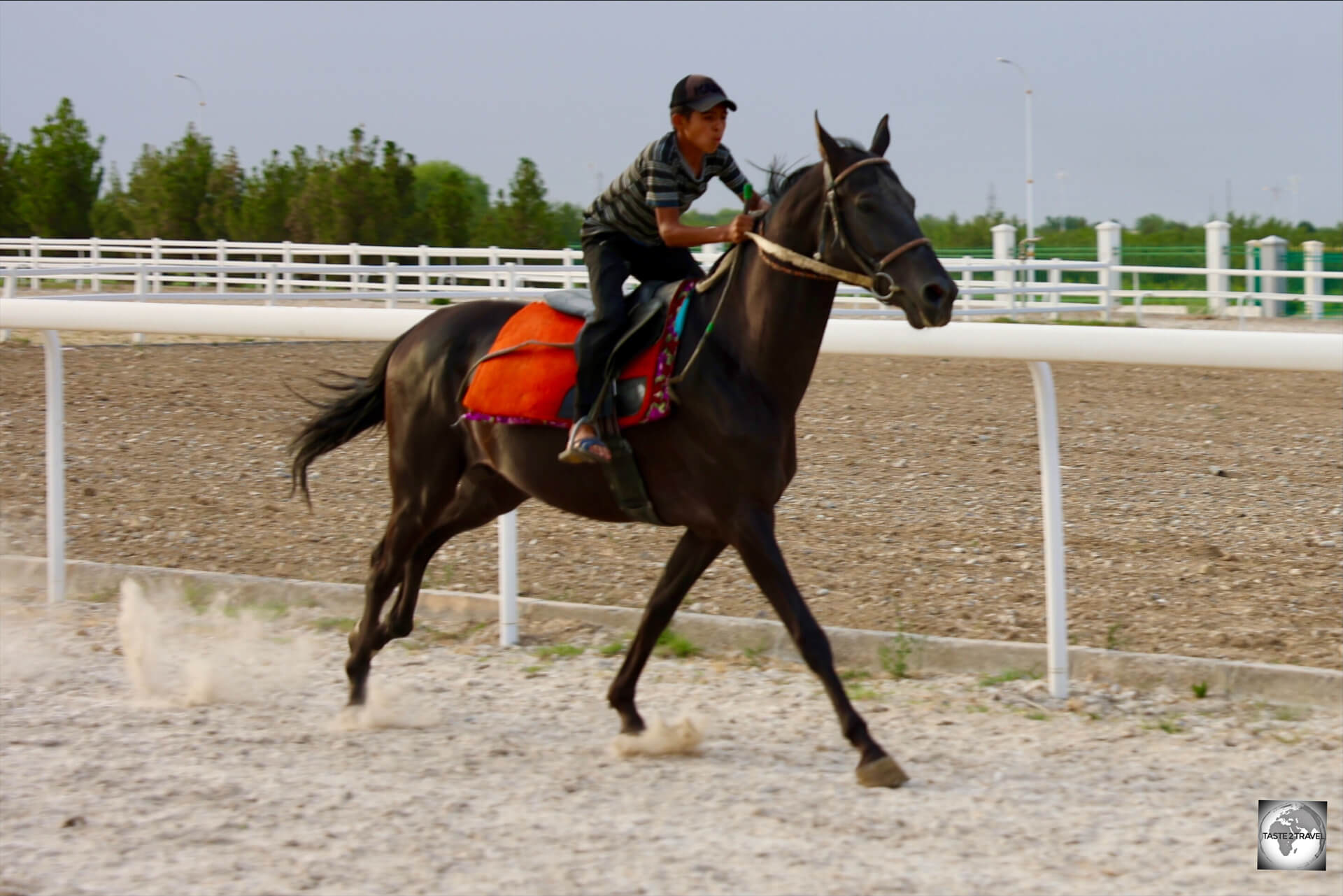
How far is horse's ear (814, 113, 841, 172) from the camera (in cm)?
430

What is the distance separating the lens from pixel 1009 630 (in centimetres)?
584

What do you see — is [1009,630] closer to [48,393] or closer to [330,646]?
[330,646]

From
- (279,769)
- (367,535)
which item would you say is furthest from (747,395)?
(367,535)

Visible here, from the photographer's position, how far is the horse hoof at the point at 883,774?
4336 mm

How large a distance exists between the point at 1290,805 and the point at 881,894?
4.02ft

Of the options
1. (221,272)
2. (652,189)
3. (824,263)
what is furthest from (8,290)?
(824,263)

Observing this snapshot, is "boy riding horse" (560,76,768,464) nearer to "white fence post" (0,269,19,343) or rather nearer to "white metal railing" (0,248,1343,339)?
"white metal railing" (0,248,1343,339)

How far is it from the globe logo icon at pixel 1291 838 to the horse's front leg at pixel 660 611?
1856 millimetres

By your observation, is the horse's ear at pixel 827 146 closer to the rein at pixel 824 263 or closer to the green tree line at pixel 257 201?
the rein at pixel 824 263

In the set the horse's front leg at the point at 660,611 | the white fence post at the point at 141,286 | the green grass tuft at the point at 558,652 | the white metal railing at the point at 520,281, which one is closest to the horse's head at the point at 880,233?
the horse's front leg at the point at 660,611

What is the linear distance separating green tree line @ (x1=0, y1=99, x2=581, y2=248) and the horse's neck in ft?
92.0

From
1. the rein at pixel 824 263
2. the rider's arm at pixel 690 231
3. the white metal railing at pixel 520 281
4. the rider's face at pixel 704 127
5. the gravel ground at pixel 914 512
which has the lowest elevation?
the gravel ground at pixel 914 512

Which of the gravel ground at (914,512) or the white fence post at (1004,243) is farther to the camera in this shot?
the white fence post at (1004,243)

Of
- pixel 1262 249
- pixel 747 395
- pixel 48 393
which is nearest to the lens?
pixel 747 395
